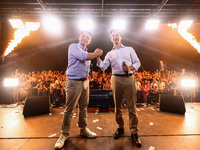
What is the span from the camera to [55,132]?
7.95 feet

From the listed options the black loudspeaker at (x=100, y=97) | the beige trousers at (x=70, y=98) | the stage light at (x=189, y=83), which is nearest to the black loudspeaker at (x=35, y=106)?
the black loudspeaker at (x=100, y=97)

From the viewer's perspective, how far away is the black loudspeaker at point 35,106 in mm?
3597

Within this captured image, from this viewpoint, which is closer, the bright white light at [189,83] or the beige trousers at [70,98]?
the beige trousers at [70,98]

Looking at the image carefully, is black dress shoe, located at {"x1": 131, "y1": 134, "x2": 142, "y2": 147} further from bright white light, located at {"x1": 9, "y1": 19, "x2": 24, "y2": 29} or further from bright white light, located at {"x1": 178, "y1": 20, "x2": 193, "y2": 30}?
bright white light, located at {"x1": 9, "y1": 19, "x2": 24, "y2": 29}

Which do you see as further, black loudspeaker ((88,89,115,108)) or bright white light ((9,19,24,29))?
bright white light ((9,19,24,29))

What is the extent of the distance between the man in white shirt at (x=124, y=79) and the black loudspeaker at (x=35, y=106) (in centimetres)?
287

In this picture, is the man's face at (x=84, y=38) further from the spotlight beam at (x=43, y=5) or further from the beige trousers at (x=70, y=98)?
the spotlight beam at (x=43, y=5)

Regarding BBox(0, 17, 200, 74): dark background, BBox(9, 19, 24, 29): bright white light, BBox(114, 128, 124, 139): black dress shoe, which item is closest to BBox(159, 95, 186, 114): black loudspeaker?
BBox(114, 128, 124, 139): black dress shoe

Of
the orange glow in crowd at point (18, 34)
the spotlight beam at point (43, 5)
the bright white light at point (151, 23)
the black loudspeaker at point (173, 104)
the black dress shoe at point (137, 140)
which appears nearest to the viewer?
the black dress shoe at point (137, 140)

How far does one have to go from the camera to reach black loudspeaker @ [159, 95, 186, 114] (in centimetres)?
376

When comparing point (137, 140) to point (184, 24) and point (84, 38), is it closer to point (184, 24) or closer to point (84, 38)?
point (84, 38)

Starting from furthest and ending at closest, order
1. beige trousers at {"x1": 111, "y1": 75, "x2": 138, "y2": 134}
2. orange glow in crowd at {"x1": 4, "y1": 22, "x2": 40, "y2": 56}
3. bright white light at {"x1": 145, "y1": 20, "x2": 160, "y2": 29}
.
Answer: orange glow in crowd at {"x1": 4, "y1": 22, "x2": 40, "y2": 56} → bright white light at {"x1": 145, "y1": 20, "x2": 160, "y2": 29} → beige trousers at {"x1": 111, "y1": 75, "x2": 138, "y2": 134}

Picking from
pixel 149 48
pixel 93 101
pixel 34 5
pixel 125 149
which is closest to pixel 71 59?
pixel 125 149

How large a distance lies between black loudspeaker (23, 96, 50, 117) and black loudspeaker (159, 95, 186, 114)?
436 cm
